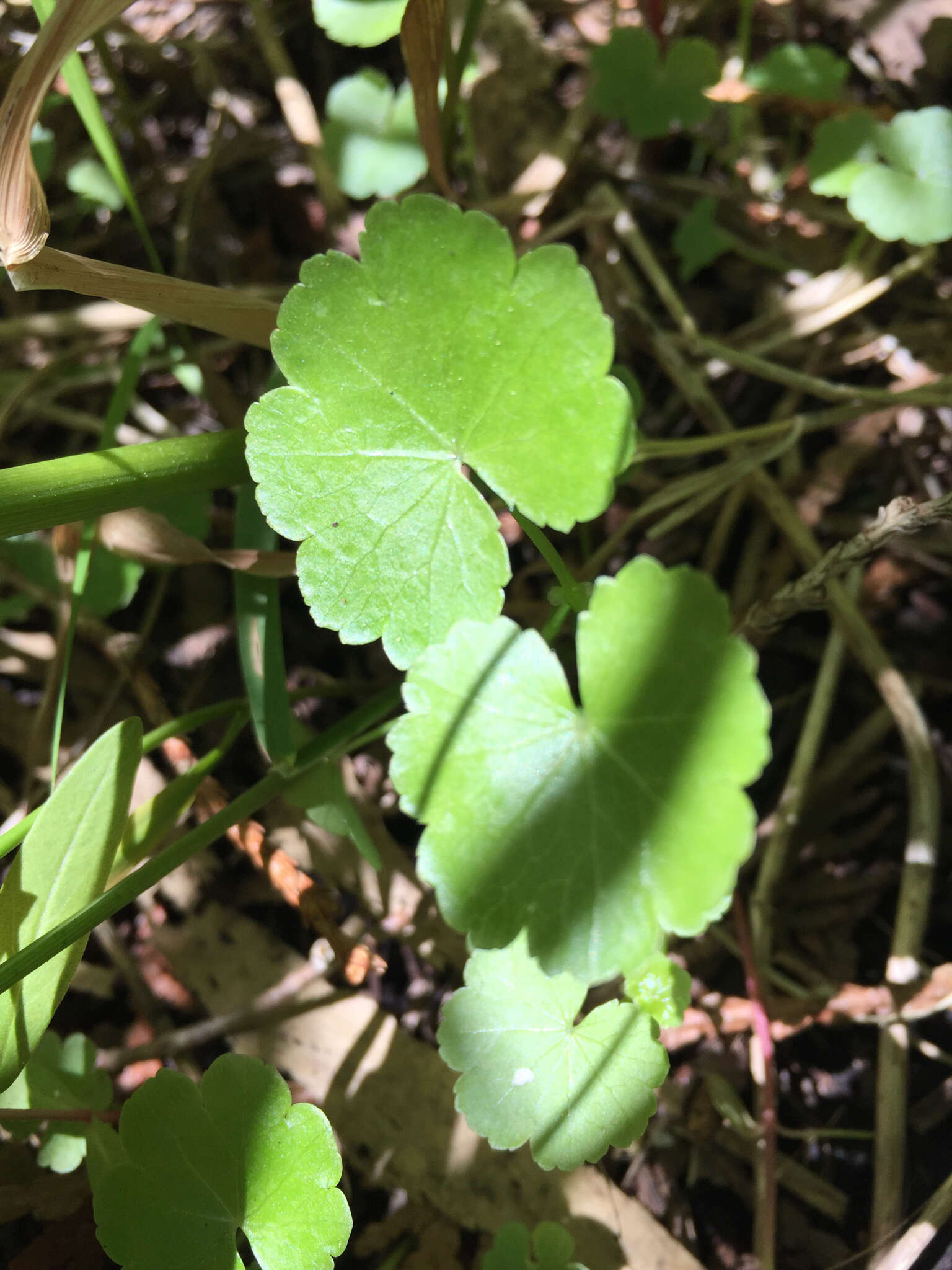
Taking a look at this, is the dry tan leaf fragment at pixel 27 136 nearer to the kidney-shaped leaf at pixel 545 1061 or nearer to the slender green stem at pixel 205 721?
the slender green stem at pixel 205 721

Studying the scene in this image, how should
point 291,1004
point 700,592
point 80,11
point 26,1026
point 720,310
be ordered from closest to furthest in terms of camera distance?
point 700,592 → point 80,11 → point 26,1026 → point 291,1004 → point 720,310

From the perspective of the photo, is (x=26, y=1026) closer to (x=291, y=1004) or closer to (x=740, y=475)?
(x=291, y=1004)

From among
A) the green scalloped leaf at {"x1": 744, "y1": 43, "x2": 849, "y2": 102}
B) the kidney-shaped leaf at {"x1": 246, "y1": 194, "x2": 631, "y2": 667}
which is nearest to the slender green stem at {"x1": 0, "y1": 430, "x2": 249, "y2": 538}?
the kidney-shaped leaf at {"x1": 246, "y1": 194, "x2": 631, "y2": 667}

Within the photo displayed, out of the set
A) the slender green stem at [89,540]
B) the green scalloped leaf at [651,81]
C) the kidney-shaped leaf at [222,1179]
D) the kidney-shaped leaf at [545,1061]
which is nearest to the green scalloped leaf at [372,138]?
the green scalloped leaf at [651,81]

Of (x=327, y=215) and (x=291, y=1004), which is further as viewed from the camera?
(x=327, y=215)

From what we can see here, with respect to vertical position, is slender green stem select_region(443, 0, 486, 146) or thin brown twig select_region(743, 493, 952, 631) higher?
slender green stem select_region(443, 0, 486, 146)

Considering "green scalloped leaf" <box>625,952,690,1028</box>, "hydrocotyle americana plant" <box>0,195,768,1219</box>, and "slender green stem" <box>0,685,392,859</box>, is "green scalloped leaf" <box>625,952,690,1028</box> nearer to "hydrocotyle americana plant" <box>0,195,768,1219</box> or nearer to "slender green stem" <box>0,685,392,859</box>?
"hydrocotyle americana plant" <box>0,195,768,1219</box>

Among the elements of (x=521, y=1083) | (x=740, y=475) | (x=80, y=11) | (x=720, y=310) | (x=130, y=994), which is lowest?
(x=130, y=994)

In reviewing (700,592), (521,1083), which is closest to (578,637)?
(700,592)
